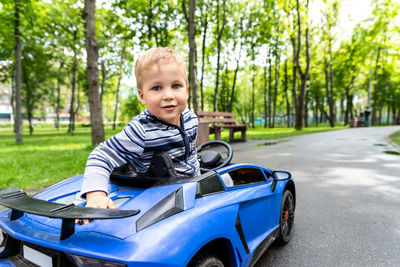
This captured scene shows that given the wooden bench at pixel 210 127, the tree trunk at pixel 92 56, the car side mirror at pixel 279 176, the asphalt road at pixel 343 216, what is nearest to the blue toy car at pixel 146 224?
the car side mirror at pixel 279 176

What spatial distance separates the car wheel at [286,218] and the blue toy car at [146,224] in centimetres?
54

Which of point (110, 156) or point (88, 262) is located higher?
point (110, 156)

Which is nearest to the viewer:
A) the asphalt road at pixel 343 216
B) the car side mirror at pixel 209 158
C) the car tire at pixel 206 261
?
the car tire at pixel 206 261

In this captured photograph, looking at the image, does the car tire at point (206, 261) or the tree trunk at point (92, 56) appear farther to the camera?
the tree trunk at point (92, 56)

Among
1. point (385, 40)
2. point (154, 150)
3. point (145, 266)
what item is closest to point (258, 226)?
point (154, 150)

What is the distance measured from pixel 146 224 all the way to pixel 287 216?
2.00 metres

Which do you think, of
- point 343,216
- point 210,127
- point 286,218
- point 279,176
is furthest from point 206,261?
point 210,127

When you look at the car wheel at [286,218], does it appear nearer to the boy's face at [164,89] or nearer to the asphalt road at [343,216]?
the asphalt road at [343,216]

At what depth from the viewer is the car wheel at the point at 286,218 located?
257 centimetres

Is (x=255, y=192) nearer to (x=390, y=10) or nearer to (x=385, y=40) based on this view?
(x=390, y=10)

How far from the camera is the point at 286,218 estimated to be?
106 inches

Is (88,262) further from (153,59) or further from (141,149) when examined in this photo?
(153,59)

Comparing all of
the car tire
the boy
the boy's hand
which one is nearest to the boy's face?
the boy

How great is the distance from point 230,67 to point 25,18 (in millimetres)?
21548
